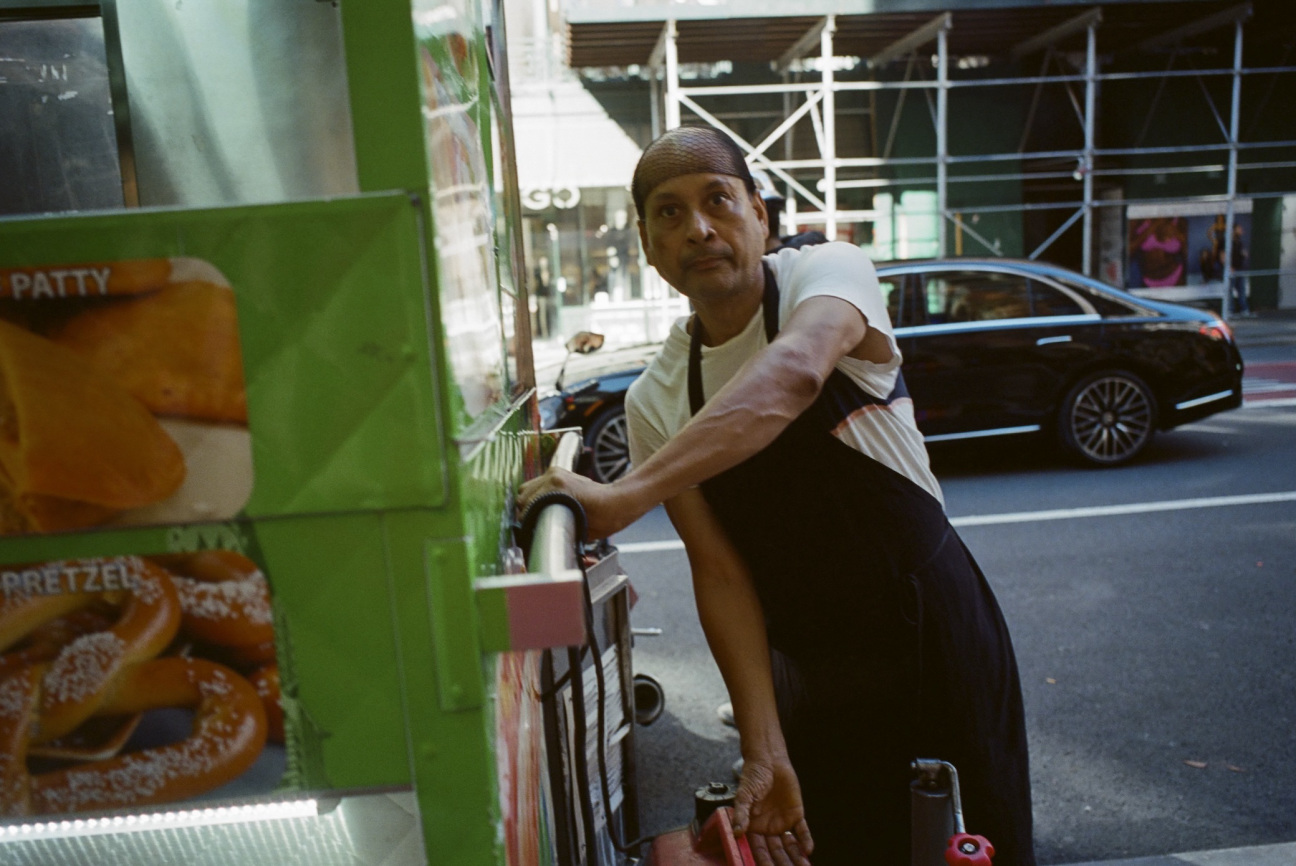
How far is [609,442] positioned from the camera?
830 cm

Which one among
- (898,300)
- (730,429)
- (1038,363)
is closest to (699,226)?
(730,429)

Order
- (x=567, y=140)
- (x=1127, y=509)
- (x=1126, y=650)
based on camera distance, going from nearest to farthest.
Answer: (x=1126, y=650), (x=1127, y=509), (x=567, y=140)

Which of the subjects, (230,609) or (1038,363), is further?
(1038,363)

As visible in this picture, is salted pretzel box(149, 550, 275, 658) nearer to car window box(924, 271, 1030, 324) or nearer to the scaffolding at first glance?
car window box(924, 271, 1030, 324)

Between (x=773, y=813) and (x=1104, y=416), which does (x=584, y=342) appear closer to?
(x=773, y=813)

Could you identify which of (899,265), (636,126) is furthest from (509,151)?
(636,126)

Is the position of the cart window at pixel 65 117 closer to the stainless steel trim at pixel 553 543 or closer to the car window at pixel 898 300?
the stainless steel trim at pixel 553 543

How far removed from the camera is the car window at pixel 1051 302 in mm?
8125

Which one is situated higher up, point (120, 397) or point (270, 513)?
point (120, 397)

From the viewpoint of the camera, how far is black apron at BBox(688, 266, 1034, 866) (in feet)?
6.21

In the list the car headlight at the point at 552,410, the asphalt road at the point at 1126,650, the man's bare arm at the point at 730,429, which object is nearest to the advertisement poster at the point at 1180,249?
the asphalt road at the point at 1126,650

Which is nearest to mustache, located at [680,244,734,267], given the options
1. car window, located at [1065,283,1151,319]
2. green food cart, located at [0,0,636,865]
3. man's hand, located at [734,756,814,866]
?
green food cart, located at [0,0,636,865]

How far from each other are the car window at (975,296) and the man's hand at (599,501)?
277 inches

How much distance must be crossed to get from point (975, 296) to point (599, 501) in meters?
7.23
